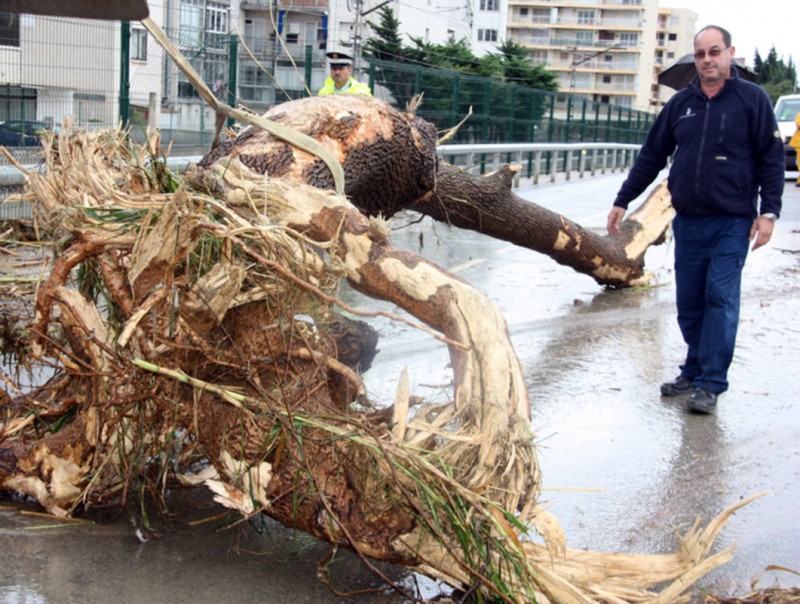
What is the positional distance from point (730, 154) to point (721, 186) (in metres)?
0.18

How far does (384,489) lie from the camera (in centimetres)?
325

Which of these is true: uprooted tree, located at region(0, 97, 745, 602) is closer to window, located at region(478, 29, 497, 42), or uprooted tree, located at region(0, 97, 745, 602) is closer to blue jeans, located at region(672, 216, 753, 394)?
blue jeans, located at region(672, 216, 753, 394)

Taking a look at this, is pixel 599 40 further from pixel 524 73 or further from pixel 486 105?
pixel 486 105

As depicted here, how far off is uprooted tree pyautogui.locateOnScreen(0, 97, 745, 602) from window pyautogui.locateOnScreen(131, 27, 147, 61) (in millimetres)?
7524

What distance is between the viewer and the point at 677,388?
227 inches

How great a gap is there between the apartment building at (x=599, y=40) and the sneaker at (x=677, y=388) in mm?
145862

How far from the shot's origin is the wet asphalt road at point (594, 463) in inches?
129

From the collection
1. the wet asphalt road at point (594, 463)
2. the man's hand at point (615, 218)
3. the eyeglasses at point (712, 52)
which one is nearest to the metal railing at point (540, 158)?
the wet asphalt road at point (594, 463)

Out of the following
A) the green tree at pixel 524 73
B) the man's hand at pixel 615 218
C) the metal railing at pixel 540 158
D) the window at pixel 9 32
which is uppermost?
the green tree at pixel 524 73

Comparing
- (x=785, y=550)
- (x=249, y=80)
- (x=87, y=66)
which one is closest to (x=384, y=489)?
(x=785, y=550)

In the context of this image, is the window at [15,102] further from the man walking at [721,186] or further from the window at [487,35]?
the window at [487,35]

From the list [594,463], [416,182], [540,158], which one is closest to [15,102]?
[416,182]

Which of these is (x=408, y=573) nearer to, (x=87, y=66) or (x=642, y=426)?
(x=642, y=426)

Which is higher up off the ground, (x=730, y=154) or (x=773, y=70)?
(x=773, y=70)
